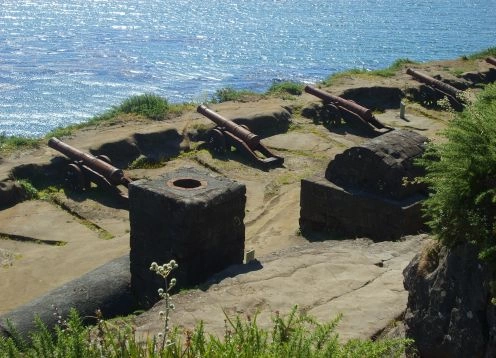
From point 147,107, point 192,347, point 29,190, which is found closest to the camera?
point 192,347

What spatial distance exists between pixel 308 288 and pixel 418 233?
9.62 feet

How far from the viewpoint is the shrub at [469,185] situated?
434 centimetres

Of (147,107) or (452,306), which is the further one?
(147,107)

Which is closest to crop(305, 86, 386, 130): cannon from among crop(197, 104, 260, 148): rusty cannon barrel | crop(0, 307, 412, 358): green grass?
crop(197, 104, 260, 148): rusty cannon barrel

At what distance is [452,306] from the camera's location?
14.7 feet

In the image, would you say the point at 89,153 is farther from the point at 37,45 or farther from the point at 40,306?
the point at 37,45

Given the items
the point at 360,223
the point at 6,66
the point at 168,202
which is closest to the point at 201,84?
the point at 6,66

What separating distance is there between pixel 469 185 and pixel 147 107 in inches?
527

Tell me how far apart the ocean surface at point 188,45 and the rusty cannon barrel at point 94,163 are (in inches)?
197

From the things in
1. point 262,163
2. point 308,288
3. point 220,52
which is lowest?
point 220,52

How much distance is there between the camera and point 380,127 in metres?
16.4

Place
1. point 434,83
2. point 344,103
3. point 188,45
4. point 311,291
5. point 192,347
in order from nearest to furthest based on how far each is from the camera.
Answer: point 192,347
point 311,291
point 344,103
point 434,83
point 188,45

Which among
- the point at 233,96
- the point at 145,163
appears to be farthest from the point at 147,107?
the point at 145,163

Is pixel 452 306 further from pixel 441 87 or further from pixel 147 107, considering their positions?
pixel 441 87
